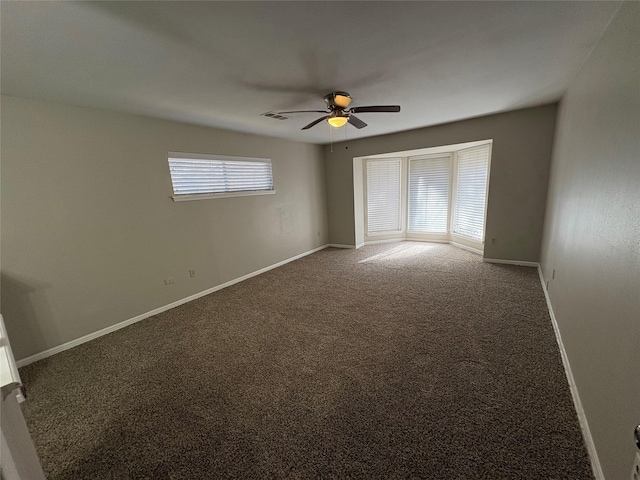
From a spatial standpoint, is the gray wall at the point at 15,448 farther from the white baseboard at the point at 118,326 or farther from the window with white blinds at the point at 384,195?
the window with white blinds at the point at 384,195

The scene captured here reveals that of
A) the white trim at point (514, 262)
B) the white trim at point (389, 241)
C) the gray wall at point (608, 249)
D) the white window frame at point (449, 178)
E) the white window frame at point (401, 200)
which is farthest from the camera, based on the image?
the white trim at point (389, 241)

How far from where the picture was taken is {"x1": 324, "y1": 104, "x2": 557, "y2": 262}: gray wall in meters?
3.67

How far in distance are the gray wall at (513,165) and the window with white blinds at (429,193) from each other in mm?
1260

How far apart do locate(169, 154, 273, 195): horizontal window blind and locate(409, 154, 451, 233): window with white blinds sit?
352cm

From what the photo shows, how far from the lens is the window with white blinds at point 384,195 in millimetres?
5969

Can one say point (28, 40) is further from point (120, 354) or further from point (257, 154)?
point (257, 154)

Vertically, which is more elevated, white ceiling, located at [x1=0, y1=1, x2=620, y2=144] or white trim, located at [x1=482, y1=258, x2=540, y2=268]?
white ceiling, located at [x1=0, y1=1, x2=620, y2=144]

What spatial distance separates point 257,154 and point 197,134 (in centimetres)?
106

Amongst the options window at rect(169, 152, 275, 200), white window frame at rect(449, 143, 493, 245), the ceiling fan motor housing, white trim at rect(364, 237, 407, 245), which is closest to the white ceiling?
the ceiling fan motor housing

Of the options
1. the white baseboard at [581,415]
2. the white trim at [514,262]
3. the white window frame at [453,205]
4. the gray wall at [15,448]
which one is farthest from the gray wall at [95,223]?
the white trim at [514,262]

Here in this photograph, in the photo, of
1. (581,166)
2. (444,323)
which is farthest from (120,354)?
(581,166)

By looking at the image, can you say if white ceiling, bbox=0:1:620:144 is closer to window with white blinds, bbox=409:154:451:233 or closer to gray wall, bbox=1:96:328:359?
gray wall, bbox=1:96:328:359

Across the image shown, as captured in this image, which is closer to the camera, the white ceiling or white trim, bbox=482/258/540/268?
the white ceiling

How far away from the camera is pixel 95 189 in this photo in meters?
2.68
